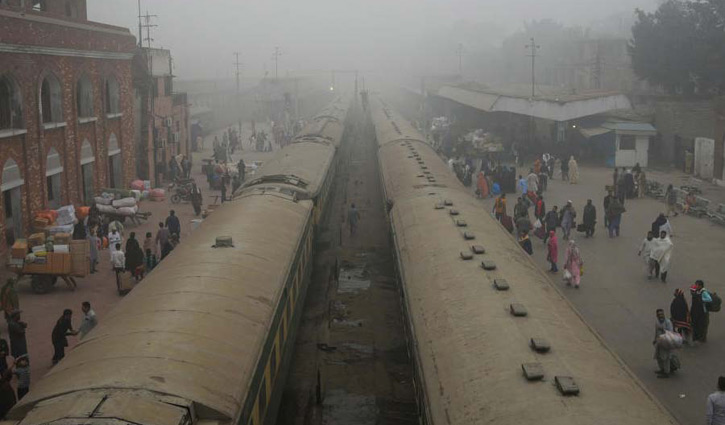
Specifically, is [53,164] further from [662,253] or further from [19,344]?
[662,253]

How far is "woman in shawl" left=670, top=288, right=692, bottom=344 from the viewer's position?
14.1 meters

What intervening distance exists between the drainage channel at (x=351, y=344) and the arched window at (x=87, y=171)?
939cm

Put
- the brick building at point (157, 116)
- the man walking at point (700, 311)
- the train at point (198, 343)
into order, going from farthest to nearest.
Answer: the brick building at point (157, 116), the man walking at point (700, 311), the train at point (198, 343)

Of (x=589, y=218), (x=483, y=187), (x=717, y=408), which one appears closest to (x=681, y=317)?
(x=717, y=408)

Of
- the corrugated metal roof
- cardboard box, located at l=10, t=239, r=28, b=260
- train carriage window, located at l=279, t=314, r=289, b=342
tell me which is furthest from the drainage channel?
the corrugated metal roof

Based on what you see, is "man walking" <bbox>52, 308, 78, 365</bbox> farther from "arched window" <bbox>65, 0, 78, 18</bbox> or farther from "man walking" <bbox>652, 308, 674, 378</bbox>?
"arched window" <bbox>65, 0, 78, 18</bbox>

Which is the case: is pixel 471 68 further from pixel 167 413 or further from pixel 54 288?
pixel 167 413

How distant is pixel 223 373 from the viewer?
25.5 feet

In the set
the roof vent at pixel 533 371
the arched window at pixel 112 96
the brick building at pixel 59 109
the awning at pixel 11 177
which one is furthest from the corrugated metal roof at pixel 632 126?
the roof vent at pixel 533 371

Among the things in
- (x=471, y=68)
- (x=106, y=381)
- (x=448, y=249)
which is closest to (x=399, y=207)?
(x=448, y=249)

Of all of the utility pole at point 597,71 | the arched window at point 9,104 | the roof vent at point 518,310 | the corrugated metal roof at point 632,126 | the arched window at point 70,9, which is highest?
the arched window at point 70,9

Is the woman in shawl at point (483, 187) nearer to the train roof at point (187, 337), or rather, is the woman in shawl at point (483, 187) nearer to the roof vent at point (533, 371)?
the train roof at point (187, 337)

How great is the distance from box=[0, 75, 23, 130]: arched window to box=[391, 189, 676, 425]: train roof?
48.7 ft

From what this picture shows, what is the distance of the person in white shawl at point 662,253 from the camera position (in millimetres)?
18562
